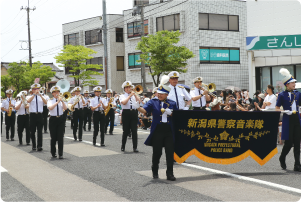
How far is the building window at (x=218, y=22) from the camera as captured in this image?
3822cm

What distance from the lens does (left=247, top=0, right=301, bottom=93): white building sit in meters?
25.3

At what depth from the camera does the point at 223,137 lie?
27.7 ft

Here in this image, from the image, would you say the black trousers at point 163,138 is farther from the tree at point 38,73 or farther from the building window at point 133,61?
the tree at point 38,73

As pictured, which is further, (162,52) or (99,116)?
(162,52)

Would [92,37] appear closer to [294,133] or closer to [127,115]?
[127,115]

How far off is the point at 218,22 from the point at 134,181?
33.4m

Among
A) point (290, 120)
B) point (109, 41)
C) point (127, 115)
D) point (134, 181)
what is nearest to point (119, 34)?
point (109, 41)

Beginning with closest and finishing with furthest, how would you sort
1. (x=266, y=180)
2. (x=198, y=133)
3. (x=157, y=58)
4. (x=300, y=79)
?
(x=266, y=180) → (x=198, y=133) → (x=300, y=79) → (x=157, y=58)

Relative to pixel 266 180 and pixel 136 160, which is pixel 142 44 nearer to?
pixel 136 160

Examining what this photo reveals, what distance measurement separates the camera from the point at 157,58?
102 ft

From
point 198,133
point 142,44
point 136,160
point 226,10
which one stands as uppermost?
point 226,10

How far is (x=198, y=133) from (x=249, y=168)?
158 cm

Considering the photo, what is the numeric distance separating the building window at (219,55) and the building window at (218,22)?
6.91 ft

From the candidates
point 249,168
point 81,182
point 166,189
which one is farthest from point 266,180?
point 81,182
